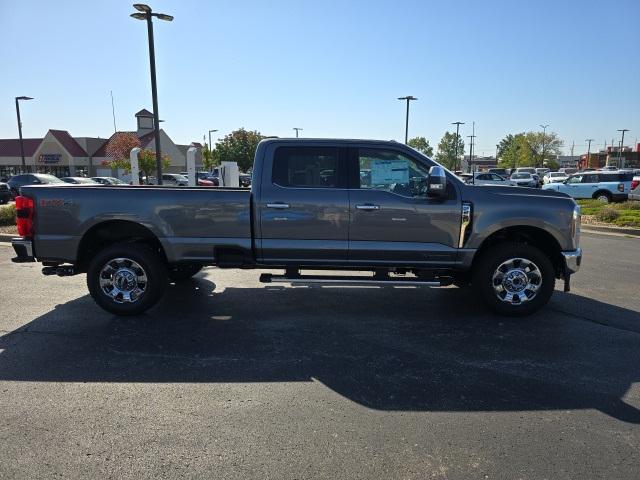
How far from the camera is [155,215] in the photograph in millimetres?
5426

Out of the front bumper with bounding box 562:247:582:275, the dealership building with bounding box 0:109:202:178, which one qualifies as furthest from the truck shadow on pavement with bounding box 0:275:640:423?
the dealership building with bounding box 0:109:202:178

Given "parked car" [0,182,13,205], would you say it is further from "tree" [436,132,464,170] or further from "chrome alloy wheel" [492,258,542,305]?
"tree" [436,132,464,170]

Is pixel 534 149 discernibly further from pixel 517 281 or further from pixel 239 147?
pixel 517 281

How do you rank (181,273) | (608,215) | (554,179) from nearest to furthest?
1. (181,273)
2. (608,215)
3. (554,179)

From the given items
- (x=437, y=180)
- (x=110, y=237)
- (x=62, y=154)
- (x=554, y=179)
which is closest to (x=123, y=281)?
(x=110, y=237)

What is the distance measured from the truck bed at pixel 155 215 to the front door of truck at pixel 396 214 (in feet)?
4.18

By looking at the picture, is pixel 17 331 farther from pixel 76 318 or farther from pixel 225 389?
pixel 225 389

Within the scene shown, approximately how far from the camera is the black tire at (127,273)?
17.9ft

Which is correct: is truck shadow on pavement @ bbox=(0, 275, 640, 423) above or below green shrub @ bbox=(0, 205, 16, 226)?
below

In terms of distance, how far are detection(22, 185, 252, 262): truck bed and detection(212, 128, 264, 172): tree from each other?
160ft

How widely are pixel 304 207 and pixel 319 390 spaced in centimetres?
227

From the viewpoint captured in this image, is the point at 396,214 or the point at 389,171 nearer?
the point at 396,214

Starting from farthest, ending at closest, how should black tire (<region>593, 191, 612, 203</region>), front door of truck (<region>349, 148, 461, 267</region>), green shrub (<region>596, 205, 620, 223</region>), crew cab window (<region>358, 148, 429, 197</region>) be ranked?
black tire (<region>593, 191, 612, 203</region>) → green shrub (<region>596, 205, 620, 223</region>) → crew cab window (<region>358, 148, 429, 197</region>) → front door of truck (<region>349, 148, 461, 267</region>)

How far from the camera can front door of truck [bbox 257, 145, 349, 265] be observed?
539cm
